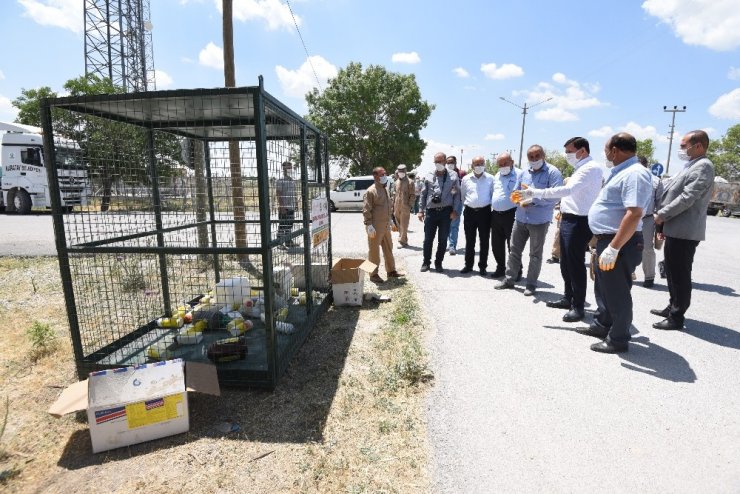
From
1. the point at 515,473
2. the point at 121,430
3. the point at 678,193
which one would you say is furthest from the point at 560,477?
the point at 678,193

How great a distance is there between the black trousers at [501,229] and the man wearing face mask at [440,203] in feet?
2.76

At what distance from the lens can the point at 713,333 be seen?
395cm

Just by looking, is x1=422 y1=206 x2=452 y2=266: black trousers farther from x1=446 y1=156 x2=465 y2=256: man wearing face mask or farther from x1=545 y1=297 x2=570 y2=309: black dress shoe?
x1=545 y1=297 x2=570 y2=309: black dress shoe

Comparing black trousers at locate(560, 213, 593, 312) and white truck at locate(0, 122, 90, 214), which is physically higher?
white truck at locate(0, 122, 90, 214)

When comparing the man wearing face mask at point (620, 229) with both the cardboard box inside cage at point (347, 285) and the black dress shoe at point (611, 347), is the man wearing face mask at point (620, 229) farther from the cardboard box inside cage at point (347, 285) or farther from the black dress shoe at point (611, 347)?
the cardboard box inside cage at point (347, 285)

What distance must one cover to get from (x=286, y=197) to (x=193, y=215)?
149 centimetres

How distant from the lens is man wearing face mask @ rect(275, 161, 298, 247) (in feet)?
13.7

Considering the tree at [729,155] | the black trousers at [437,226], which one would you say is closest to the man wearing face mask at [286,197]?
the black trousers at [437,226]

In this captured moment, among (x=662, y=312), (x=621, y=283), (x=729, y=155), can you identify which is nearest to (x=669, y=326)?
(x=662, y=312)

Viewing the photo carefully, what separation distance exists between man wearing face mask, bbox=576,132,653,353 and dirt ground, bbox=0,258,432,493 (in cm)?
170

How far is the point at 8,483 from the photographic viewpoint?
7.04ft

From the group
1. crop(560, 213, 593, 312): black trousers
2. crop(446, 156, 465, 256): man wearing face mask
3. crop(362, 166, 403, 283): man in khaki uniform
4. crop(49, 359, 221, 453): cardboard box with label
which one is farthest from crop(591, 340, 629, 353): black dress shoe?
crop(446, 156, 465, 256): man wearing face mask

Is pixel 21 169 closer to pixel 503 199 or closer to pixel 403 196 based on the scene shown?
pixel 403 196

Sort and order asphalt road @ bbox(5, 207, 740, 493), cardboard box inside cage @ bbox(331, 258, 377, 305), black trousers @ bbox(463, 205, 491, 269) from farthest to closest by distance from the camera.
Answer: black trousers @ bbox(463, 205, 491, 269)
cardboard box inside cage @ bbox(331, 258, 377, 305)
asphalt road @ bbox(5, 207, 740, 493)
